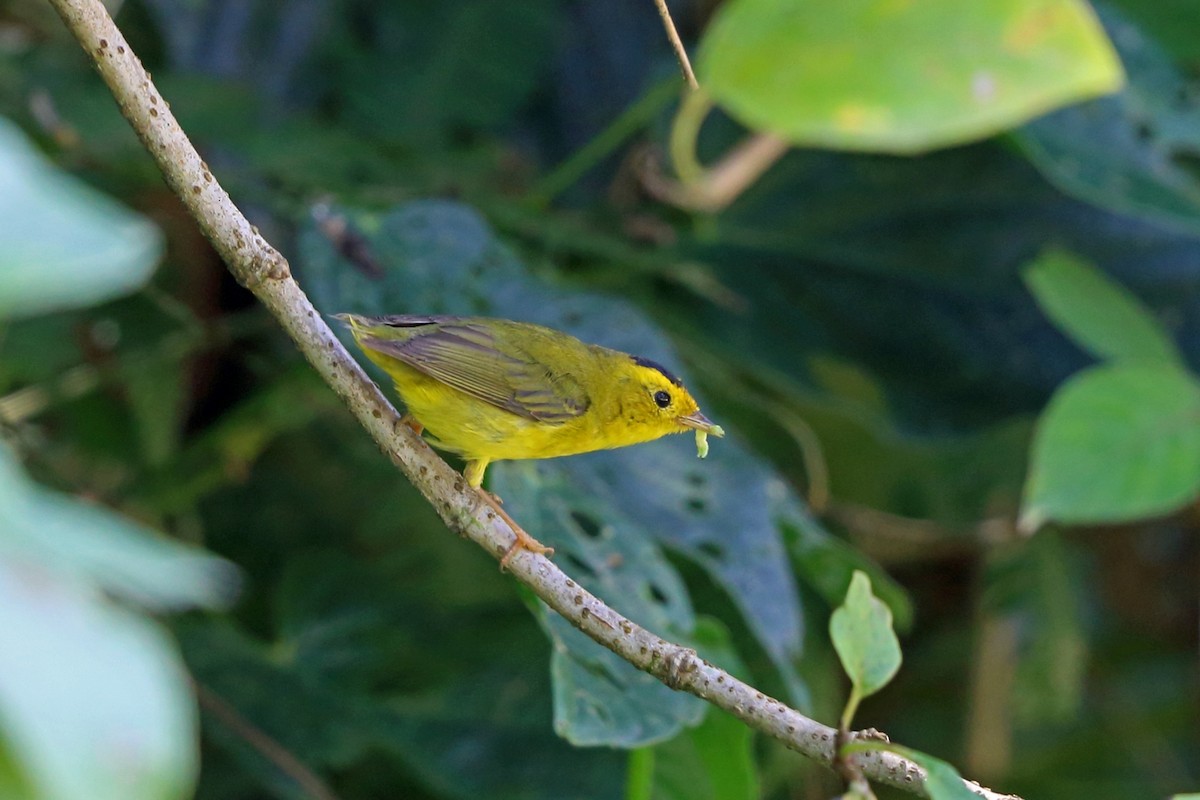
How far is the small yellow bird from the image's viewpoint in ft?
7.52

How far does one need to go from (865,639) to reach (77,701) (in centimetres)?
107

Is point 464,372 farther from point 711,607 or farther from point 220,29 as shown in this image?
point 220,29

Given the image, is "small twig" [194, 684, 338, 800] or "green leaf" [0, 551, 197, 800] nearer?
"green leaf" [0, 551, 197, 800]

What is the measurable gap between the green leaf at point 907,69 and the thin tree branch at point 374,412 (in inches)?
29.7

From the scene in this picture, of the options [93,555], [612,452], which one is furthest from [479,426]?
[93,555]

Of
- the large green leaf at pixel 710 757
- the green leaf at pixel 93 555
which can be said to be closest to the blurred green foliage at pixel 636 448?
the large green leaf at pixel 710 757

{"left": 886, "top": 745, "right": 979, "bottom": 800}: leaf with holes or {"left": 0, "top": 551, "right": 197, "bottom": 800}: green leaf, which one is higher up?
{"left": 0, "top": 551, "right": 197, "bottom": 800}: green leaf

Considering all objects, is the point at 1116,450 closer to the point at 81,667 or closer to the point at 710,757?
the point at 710,757

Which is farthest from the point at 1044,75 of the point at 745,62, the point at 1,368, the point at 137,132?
the point at 1,368

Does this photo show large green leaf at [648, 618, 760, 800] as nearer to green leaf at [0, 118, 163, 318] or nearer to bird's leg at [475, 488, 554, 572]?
bird's leg at [475, 488, 554, 572]

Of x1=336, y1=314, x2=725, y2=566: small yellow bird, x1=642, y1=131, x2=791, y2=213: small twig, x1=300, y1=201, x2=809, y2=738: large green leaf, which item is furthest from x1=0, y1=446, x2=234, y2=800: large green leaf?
x1=642, y1=131, x2=791, y2=213: small twig

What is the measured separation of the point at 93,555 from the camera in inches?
22.9

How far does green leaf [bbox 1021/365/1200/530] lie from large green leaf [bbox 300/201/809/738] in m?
0.56

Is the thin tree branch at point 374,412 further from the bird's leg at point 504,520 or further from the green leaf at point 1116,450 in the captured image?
the green leaf at point 1116,450
